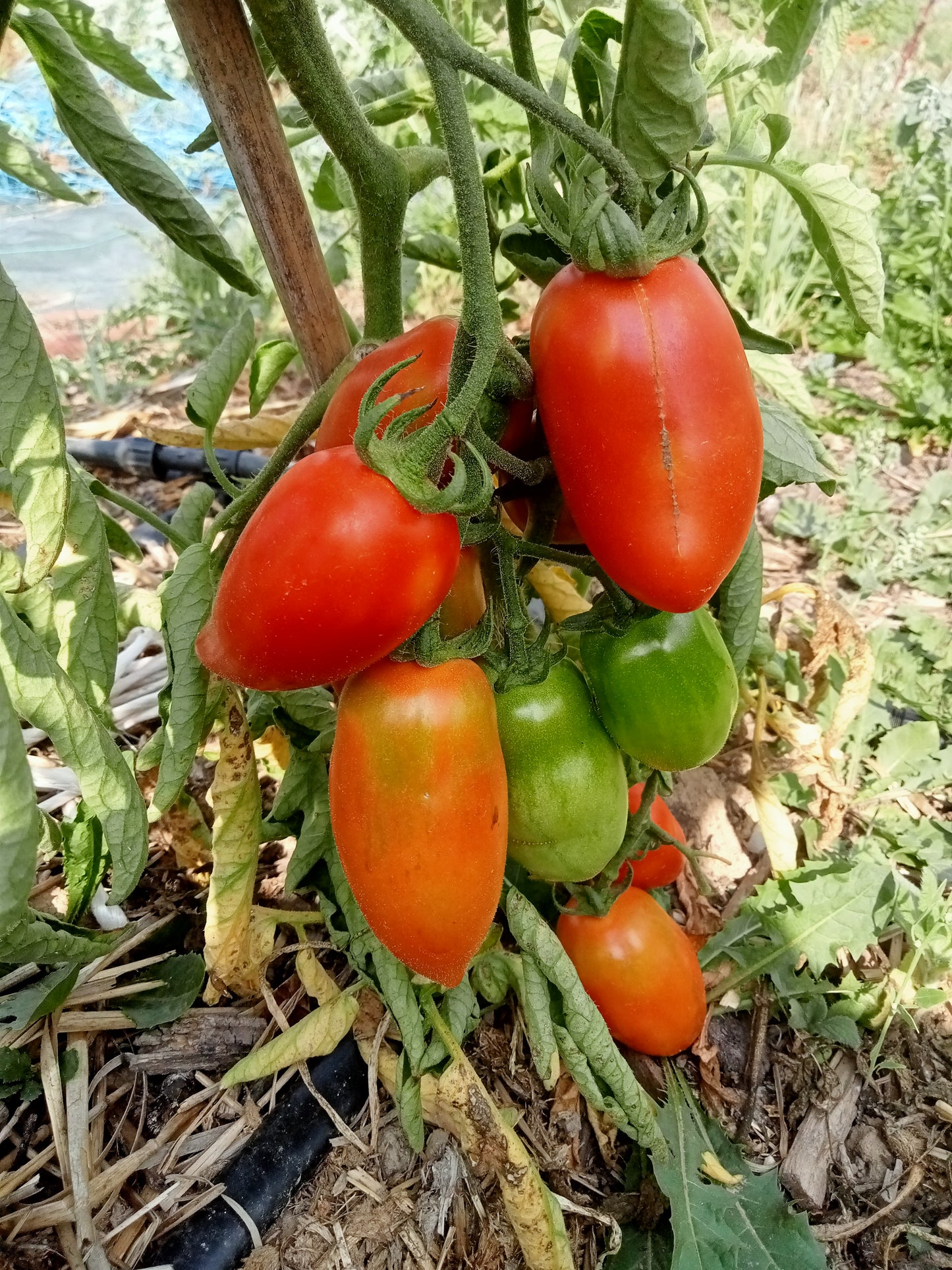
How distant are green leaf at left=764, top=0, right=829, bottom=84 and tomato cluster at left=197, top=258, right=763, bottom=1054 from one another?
709 mm

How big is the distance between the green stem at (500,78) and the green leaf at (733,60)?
1.41 feet

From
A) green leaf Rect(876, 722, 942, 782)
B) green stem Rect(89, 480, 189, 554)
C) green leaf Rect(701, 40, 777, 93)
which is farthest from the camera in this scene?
green leaf Rect(876, 722, 942, 782)

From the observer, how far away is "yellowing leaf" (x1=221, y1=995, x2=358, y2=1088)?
43.9 inches

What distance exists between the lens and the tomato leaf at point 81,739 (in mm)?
685

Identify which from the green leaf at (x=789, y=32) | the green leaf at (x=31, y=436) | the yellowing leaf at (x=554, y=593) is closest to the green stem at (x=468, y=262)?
the green leaf at (x=31, y=436)

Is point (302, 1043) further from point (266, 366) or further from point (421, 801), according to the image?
point (266, 366)

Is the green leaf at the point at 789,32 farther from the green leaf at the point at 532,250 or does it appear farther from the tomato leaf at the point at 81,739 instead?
the tomato leaf at the point at 81,739

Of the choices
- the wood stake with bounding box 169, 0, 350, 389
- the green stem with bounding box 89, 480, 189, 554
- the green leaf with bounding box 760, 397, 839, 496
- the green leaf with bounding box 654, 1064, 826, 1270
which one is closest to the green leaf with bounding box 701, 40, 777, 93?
the green leaf with bounding box 760, 397, 839, 496

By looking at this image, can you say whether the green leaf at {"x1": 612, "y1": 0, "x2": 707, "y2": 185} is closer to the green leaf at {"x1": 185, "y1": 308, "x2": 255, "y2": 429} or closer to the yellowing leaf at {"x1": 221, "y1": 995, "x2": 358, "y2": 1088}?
the green leaf at {"x1": 185, "y1": 308, "x2": 255, "y2": 429}

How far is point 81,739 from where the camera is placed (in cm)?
74

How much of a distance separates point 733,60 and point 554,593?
0.68m

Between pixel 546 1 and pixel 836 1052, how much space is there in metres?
1.52

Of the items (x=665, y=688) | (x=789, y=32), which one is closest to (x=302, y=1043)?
(x=665, y=688)

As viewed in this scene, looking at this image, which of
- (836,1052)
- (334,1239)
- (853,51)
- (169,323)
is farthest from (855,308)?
(853,51)
